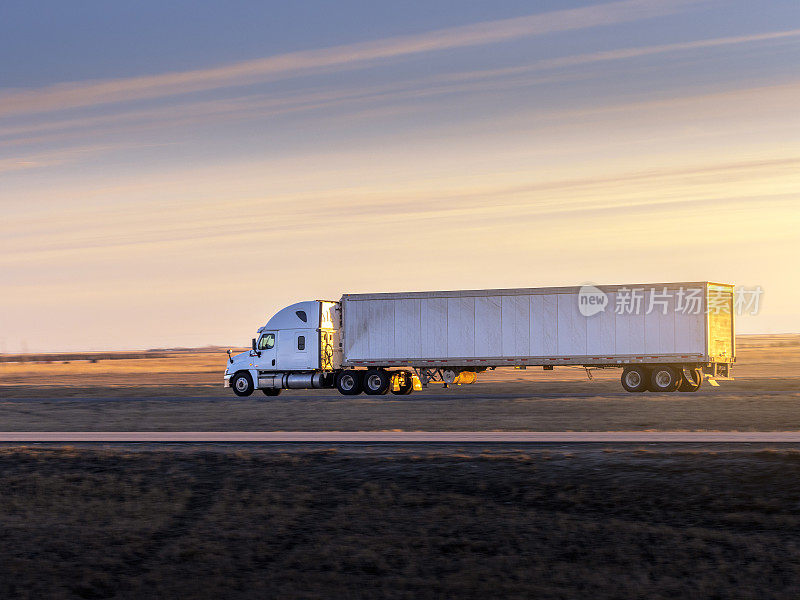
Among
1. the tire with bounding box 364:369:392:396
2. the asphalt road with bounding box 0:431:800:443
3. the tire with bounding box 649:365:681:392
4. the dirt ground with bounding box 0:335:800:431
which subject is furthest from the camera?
the tire with bounding box 364:369:392:396

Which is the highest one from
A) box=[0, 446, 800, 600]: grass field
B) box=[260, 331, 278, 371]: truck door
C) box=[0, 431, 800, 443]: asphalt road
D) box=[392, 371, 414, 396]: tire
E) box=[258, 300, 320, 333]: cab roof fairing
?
box=[258, 300, 320, 333]: cab roof fairing

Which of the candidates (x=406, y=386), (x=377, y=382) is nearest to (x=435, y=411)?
(x=377, y=382)

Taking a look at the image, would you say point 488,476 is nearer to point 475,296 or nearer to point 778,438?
point 778,438

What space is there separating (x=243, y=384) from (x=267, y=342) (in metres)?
2.17

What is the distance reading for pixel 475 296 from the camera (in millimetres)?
43656

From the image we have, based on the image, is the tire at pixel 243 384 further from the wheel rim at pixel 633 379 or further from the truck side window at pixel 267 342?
the wheel rim at pixel 633 379

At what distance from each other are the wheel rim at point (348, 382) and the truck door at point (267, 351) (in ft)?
9.95

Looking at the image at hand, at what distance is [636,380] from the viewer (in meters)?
43.0

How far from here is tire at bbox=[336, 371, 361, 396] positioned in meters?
45.2

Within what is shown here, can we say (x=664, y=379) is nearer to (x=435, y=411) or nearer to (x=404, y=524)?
(x=435, y=411)

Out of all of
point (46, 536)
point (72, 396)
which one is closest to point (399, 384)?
point (72, 396)

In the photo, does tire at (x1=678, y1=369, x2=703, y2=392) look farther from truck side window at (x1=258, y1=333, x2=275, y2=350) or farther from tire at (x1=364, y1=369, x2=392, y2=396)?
truck side window at (x1=258, y1=333, x2=275, y2=350)

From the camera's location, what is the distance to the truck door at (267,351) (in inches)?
1802

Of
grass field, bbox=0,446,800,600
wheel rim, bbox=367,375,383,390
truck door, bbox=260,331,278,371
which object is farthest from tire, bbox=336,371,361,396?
grass field, bbox=0,446,800,600
